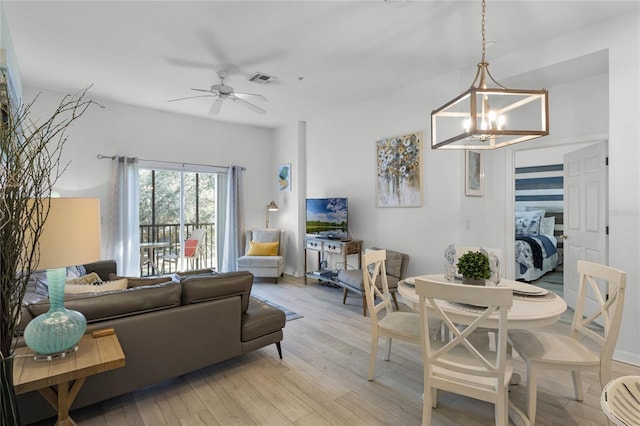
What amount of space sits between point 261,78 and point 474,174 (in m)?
2.95

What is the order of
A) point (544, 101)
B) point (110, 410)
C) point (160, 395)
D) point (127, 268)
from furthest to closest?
point (127, 268), point (160, 395), point (110, 410), point (544, 101)

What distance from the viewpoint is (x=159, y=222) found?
5730mm

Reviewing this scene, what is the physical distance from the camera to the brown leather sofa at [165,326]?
1883 millimetres

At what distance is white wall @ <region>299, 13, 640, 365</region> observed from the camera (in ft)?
8.86

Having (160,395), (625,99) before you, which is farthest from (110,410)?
(625,99)

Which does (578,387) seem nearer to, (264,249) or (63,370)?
(63,370)

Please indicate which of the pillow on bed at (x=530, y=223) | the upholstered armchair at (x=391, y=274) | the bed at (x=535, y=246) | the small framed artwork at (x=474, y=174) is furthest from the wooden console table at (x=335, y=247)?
the pillow on bed at (x=530, y=223)

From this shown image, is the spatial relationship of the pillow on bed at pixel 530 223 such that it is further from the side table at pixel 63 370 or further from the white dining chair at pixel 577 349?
the side table at pixel 63 370

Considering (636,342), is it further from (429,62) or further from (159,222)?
(159,222)

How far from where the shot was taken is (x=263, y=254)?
579 cm

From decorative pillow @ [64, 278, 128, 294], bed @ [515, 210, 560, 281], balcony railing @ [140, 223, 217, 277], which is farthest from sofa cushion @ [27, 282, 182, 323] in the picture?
bed @ [515, 210, 560, 281]

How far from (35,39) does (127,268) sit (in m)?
3.19

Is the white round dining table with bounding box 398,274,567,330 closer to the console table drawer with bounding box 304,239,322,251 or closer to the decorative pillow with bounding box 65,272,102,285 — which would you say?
the decorative pillow with bounding box 65,272,102,285

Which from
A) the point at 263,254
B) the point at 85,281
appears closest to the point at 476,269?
the point at 85,281
